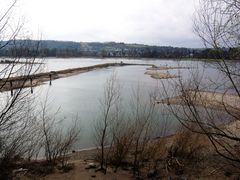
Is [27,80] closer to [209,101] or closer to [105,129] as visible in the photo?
[209,101]

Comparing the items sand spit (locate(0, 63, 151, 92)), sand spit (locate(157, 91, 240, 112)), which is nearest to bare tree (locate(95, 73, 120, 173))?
sand spit (locate(0, 63, 151, 92))

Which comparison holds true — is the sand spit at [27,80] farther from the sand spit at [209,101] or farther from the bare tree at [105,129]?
the sand spit at [209,101]

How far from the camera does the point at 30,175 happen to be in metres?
8.20

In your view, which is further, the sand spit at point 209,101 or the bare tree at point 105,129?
the bare tree at point 105,129

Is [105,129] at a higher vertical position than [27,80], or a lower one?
lower

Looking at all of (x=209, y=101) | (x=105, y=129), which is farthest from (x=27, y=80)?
(x=105, y=129)

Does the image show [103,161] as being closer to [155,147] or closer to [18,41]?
[155,147]

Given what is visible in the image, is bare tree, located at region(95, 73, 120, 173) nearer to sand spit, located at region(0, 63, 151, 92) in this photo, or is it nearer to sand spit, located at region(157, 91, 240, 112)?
sand spit, located at region(0, 63, 151, 92)

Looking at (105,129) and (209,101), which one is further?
(105,129)

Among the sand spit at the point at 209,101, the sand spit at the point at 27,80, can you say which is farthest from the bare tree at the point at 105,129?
the sand spit at the point at 209,101

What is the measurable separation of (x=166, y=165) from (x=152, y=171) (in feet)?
1.65

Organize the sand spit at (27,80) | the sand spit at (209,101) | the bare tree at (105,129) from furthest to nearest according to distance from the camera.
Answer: the bare tree at (105,129) → the sand spit at (27,80) → the sand spit at (209,101)

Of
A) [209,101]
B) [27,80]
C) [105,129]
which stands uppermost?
[27,80]

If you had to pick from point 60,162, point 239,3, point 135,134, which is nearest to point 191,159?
point 135,134
